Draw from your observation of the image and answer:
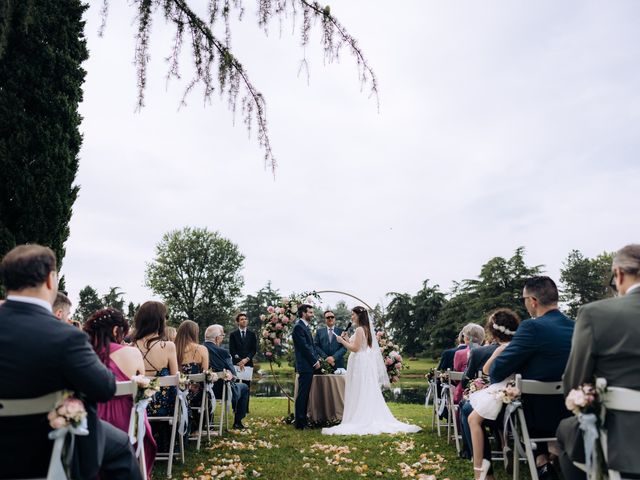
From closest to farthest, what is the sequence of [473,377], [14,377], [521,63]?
[14,377] < [473,377] < [521,63]

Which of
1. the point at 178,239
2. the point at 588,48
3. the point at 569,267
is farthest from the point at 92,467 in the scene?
the point at 569,267

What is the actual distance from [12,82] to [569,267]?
5880 cm

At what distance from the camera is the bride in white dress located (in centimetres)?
934

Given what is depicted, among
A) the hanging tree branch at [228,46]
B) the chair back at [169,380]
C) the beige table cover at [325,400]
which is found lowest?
the beige table cover at [325,400]

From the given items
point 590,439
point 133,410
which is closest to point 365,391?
point 133,410

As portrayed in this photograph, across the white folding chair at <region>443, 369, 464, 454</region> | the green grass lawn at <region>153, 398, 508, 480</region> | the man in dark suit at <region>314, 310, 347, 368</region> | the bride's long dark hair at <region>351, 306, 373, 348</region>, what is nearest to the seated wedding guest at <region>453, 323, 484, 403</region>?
the white folding chair at <region>443, 369, 464, 454</region>

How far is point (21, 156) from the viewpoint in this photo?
1070 centimetres

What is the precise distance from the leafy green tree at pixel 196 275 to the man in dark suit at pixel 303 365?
38425 millimetres

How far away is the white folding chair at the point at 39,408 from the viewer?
2.56m

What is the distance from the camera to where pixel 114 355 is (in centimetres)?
434

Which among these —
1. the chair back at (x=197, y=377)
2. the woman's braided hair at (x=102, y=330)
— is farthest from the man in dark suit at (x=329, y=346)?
the woman's braided hair at (x=102, y=330)

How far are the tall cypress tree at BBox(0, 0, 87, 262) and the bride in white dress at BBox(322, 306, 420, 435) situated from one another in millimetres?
6253

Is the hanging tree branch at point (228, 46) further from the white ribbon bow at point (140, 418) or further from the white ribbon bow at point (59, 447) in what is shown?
the white ribbon bow at point (140, 418)

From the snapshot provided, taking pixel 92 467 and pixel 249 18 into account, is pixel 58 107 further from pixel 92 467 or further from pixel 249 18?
pixel 92 467
